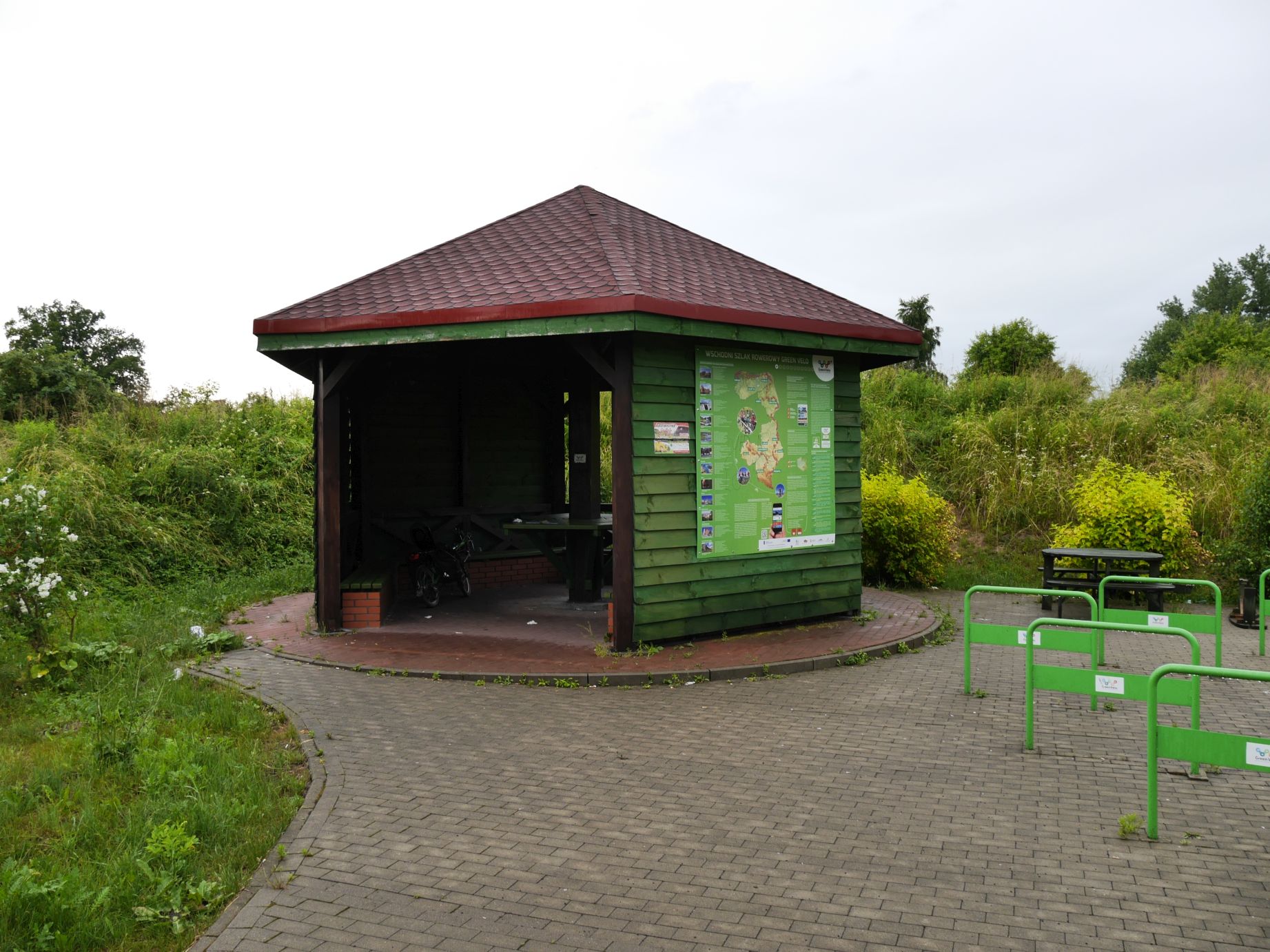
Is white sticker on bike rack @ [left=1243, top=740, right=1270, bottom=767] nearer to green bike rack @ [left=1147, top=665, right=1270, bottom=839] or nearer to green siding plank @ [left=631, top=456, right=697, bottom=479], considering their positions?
green bike rack @ [left=1147, top=665, right=1270, bottom=839]

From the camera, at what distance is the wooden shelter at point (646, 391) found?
29.3 feet

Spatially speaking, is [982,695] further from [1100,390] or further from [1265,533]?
[1100,390]

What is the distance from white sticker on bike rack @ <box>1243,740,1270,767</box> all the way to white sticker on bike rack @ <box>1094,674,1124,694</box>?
→ 115 cm

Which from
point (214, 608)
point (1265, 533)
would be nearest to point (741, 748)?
point (214, 608)

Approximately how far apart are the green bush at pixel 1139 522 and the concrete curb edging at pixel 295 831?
35.6 ft

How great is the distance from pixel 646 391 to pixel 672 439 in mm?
539

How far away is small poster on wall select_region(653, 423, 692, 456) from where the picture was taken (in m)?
9.09

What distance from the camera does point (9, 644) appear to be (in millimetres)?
8555

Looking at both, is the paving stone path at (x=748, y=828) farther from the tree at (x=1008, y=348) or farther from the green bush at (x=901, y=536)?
the tree at (x=1008, y=348)

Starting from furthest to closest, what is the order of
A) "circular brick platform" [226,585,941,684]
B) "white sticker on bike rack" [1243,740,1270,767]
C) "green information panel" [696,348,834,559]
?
"green information panel" [696,348,834,559], "circular brick platform" [226,585,941,684], "white sticker on bike rack" [1243,740,1270,767]

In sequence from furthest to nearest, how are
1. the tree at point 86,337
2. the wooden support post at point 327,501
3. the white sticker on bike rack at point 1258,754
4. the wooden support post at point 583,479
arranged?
the tree at point 86,337 → the wooden support post at point 583,479 → the wooden support post at point 327,501 → the white sticker on bike rack at point 1258,754

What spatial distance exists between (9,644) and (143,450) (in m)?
8.51

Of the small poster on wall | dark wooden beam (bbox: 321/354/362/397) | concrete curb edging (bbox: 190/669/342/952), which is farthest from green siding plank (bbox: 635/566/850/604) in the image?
dark wooden beam (bbox: 321/354/362/397)

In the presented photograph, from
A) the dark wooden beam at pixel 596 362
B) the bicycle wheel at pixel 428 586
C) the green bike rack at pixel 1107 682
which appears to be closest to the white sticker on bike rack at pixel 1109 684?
the green bike rack at pixel 1107 682
